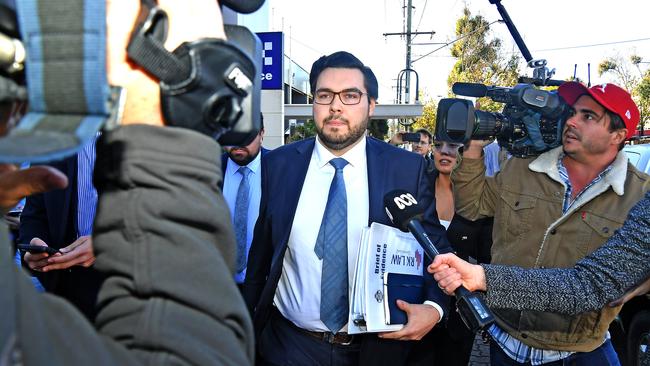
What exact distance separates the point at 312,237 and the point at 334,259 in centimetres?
16

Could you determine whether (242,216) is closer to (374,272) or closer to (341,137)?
(341,137)

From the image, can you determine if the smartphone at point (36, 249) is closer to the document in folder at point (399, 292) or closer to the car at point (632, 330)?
the document in folder at point (399, 292)

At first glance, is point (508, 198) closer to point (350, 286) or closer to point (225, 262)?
point (350, 286)

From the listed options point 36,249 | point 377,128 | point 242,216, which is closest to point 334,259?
point 36,249

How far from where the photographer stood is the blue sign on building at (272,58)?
718 centimetres

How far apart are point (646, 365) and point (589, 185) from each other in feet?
2.63

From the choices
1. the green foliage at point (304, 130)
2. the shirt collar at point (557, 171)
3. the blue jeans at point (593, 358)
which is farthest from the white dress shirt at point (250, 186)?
the green foliage at point (304, 130)

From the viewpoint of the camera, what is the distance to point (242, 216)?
3732mm

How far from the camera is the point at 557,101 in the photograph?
2.54m

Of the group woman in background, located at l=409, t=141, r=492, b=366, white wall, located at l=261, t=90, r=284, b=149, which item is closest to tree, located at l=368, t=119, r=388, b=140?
white wall, located at l=261, t=90, r=284, b=149

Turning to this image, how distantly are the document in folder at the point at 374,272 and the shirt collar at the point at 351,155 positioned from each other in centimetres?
48

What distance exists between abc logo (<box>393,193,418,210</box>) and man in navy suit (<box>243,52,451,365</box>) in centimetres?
25

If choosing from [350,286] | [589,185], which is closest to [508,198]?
[589,185]


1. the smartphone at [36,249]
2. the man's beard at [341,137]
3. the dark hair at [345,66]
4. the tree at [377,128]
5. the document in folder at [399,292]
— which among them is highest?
the dark hair at [345,66]
